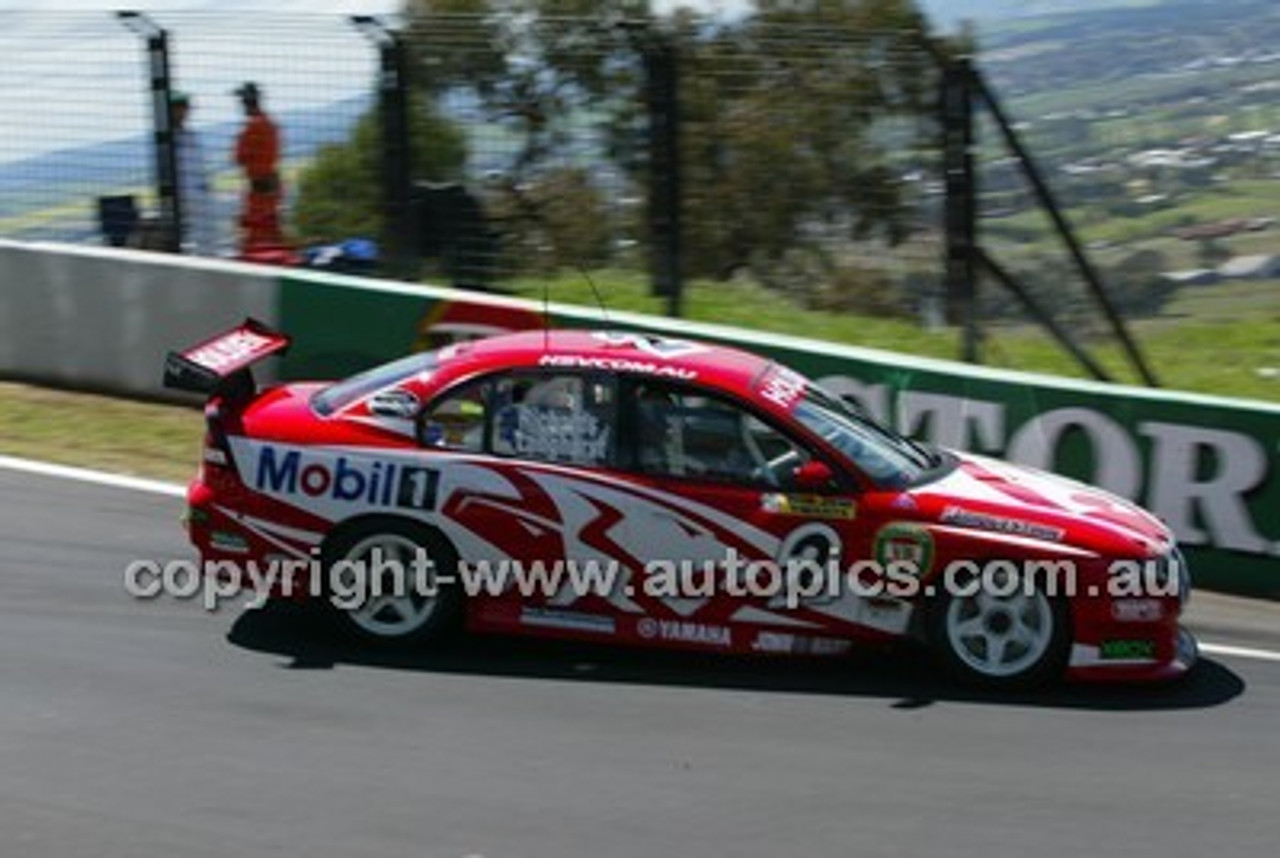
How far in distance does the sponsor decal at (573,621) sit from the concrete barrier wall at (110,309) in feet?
16.8

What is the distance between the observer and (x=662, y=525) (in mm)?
9484

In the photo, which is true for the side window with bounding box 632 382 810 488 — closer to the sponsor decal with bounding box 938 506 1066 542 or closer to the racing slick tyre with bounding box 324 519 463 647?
the sponsor decal with bounding box 938 506 1066 542

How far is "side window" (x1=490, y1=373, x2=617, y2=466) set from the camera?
959 cm

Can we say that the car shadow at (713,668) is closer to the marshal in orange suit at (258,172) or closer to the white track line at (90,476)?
the white track line at (90,476)

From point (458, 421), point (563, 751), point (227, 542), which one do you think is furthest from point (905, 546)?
point (227, 542)

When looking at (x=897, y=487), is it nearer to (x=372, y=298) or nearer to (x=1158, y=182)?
(x=372, y=298)

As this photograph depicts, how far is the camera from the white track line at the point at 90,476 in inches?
495

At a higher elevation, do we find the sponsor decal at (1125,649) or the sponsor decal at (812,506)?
the sponsor decal at (812,506)

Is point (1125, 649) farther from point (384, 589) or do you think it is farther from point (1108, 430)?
point (384, 589)

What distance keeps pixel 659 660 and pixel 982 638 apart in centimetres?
140

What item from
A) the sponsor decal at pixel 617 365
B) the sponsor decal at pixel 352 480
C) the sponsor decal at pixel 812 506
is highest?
the sponsor decal at pixel 617 365

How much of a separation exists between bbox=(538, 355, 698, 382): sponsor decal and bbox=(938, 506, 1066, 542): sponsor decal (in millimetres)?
1262

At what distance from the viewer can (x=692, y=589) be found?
955cm

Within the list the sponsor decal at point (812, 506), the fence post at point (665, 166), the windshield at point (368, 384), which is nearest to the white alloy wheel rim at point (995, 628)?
the sponsor decal at point (812, 506)
